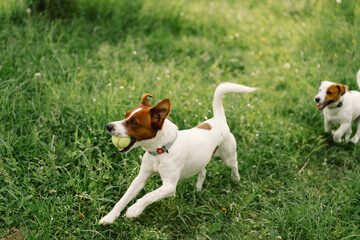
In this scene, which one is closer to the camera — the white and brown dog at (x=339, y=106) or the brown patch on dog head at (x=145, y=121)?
the brown patch on dog head at (x=145, y=121)

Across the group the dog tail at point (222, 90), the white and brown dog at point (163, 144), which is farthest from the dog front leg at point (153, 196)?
the dog tail at point (222, 90)

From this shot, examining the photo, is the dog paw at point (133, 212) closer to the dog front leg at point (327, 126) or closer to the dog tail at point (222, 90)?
the dog tail at point (222, 90)

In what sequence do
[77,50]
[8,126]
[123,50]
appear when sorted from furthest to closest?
[123,50], [77,50], [8,126]

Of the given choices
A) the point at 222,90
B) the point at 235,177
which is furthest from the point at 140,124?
the point at 235,177

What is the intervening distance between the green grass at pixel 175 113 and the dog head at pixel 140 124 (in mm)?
779

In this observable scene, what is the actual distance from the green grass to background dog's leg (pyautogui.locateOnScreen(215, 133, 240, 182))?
0.78ft

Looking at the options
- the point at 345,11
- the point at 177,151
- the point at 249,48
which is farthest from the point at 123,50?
the point at 345,11

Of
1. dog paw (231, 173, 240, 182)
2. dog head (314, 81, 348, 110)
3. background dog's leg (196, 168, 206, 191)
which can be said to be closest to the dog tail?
background dog's leg (196, 168, 206, 191)

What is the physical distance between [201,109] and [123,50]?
196 cm

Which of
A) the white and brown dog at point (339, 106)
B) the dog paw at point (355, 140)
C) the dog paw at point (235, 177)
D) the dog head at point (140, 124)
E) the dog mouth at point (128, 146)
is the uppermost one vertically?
the dog head at point (140, 124)

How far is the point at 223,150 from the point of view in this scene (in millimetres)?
3656

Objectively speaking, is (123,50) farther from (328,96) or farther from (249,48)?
(328,96)

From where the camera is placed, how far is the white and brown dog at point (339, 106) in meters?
4.48

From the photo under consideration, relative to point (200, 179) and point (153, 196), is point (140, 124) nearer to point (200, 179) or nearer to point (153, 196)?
point (153, 196)
